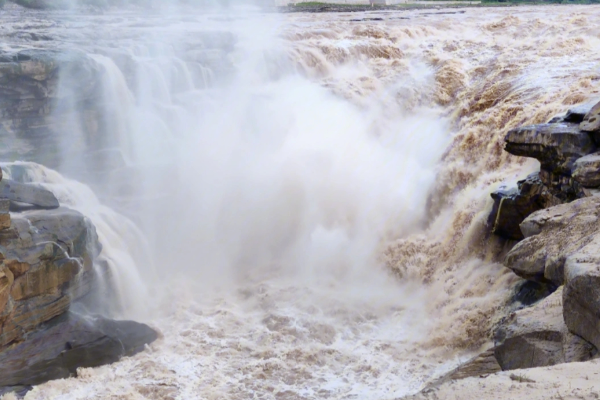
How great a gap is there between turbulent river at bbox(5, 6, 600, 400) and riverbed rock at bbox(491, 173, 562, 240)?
30cm

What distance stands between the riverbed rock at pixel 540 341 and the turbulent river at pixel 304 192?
200 centimetres

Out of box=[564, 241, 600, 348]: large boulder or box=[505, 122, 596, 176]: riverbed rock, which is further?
box=[505, 122, 596, 176]: riverbed rock

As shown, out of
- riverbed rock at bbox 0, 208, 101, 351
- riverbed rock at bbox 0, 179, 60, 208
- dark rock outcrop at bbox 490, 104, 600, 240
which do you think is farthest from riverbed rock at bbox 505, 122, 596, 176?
riverbed rock at bbox 0, 179, 60, 208

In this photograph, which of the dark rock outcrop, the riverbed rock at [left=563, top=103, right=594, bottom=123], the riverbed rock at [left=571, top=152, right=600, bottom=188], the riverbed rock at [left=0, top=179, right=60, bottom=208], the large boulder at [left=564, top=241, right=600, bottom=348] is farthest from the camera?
the riverbed rock at [left=0, top=179, right=60, bottom=208]

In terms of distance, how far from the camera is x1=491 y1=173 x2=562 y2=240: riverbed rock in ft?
23.6

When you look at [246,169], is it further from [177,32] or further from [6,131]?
[177,32]

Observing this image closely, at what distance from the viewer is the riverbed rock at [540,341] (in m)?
4.07

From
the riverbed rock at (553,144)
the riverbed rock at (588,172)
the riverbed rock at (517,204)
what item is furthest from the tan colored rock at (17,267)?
the riverbed rock at (588,172)

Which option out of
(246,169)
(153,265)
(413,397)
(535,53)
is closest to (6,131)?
(153,265)

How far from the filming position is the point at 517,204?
7418 mm

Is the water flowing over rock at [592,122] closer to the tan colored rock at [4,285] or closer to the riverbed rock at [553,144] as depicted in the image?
the riverbed rock at [553,144]

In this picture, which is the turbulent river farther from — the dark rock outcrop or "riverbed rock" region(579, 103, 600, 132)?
"riverbed rock" region(579, 103, 600, 132)

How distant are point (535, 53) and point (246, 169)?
5.97 meters

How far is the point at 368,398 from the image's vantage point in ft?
21.1
